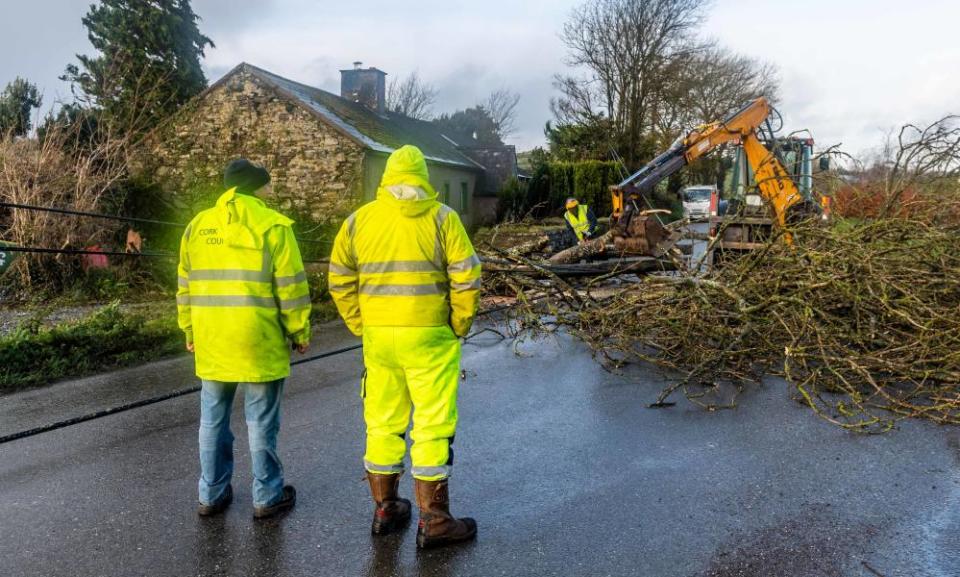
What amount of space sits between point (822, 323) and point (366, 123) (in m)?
20.7

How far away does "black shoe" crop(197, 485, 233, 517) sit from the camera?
389 cm

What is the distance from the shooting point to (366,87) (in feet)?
103

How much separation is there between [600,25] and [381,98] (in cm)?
1479

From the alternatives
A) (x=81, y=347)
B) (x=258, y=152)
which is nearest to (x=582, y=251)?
(x=81, y=347)

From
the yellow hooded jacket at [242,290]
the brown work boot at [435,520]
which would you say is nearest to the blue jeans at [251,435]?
the yellow hooded jacket at [242,290]

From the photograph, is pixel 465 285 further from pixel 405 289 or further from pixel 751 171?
pixel 751 171

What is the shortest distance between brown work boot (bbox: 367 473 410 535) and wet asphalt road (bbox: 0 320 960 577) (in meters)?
0.08

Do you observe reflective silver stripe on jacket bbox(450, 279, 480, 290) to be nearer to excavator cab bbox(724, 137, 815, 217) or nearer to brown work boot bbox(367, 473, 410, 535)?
brown work boot bbox(367, 473, 410, 535)

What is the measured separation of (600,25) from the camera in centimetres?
3966

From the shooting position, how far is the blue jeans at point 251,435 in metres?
3.81

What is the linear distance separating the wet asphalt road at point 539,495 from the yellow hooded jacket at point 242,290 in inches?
33.9

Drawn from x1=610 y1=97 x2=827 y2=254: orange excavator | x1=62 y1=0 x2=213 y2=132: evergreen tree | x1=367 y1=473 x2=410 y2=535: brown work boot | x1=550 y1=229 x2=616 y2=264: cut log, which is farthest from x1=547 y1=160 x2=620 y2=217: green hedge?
x1=367 y1=473 x2=410 y2=535: brown work boot

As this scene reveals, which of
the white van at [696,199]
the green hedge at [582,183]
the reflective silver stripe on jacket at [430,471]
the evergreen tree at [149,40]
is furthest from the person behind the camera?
the white van at [696,199]

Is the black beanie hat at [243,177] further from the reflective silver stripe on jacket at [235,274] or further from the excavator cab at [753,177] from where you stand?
the excavator cab at [753,177]
